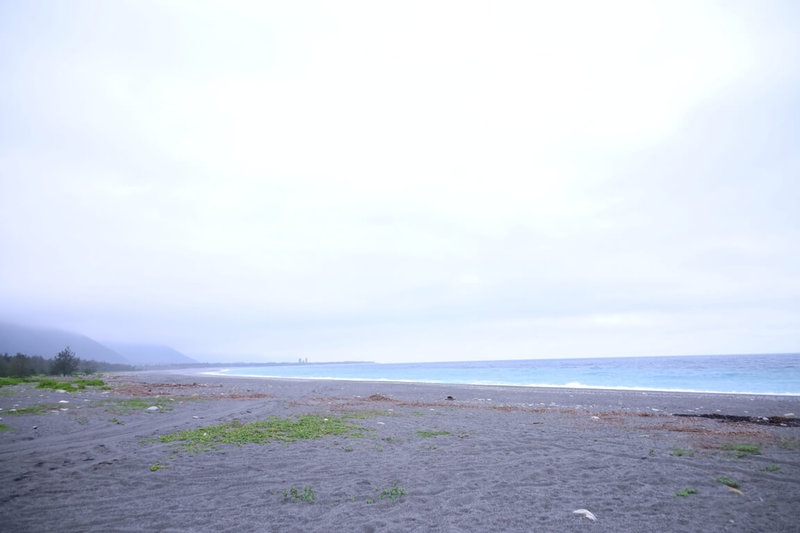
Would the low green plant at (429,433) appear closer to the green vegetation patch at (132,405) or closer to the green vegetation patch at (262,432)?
the green vegetation patch at (262,432)

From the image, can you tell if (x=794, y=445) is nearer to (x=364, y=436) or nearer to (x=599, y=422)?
(x=599, y=422)

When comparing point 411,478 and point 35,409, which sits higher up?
point 411,478

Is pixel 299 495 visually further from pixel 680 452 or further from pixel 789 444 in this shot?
pixel 789 444

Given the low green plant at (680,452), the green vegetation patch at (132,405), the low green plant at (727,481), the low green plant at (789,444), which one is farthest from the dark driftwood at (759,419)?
the green vegetation patch at (132,405)

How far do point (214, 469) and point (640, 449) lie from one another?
30.5ft

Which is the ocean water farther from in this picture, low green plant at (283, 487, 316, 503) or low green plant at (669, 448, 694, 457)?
low green plant at (283, 487, 316, 503)

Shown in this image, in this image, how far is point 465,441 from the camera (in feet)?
36.7

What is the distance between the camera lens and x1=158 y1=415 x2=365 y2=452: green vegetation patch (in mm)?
10773

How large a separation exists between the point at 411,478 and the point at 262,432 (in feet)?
19.4

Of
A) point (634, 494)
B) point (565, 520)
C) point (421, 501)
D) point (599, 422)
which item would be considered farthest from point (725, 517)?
point (599, 422)

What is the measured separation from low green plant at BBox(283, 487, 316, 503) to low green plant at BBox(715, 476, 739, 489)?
6.83 metres

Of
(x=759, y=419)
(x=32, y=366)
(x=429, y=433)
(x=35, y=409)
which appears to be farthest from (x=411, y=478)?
(x=32, y=366)

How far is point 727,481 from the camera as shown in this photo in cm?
740

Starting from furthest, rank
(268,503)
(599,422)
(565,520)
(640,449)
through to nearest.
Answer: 1. (599,422)
2. (640,449)
3. (268,503)
4. (565,520)
